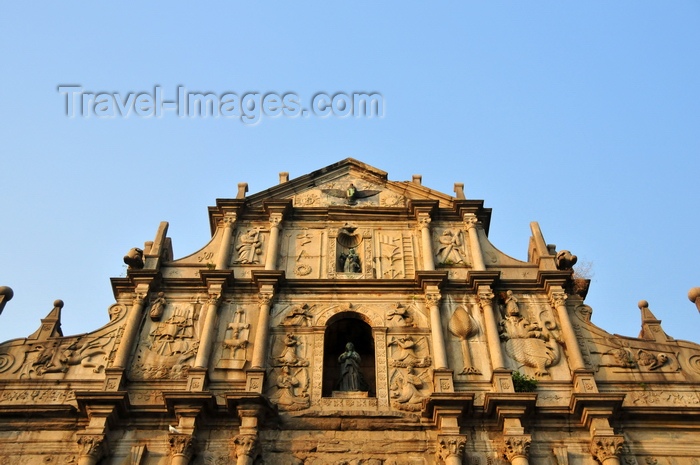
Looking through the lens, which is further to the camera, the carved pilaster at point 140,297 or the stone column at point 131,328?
the carved pilaster at point 140,297

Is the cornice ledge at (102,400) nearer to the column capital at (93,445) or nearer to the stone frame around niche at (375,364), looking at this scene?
the column capital at (93,445)

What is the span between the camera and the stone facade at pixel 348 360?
11.6 metres

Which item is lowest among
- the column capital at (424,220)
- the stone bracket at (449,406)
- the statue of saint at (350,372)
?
A: the stone bracket at (449,406)

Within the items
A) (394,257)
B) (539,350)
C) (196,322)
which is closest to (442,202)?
(394,257)

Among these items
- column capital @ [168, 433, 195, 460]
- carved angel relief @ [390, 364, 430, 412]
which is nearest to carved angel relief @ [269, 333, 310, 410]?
carved angel relief @ [390, 364, 430, 412]

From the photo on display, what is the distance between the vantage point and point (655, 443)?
11750mm

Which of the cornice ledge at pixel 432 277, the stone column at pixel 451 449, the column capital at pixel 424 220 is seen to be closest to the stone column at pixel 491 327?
the cornice ledge at pixel 432 277

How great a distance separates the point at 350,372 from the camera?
13.3 metres

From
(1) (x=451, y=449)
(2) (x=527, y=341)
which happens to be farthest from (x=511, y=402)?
(2) (x=527, y=341)

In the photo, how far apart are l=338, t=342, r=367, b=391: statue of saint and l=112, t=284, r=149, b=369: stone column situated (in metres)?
3.73

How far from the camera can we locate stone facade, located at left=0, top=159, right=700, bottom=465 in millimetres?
11648

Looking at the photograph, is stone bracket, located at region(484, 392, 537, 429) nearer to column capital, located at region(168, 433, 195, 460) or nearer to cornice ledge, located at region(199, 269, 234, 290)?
column capital, located at region(168, 433, 195, 460)

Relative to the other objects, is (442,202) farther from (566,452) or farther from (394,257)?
(566,452)

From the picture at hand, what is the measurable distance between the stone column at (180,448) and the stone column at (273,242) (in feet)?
13.7
